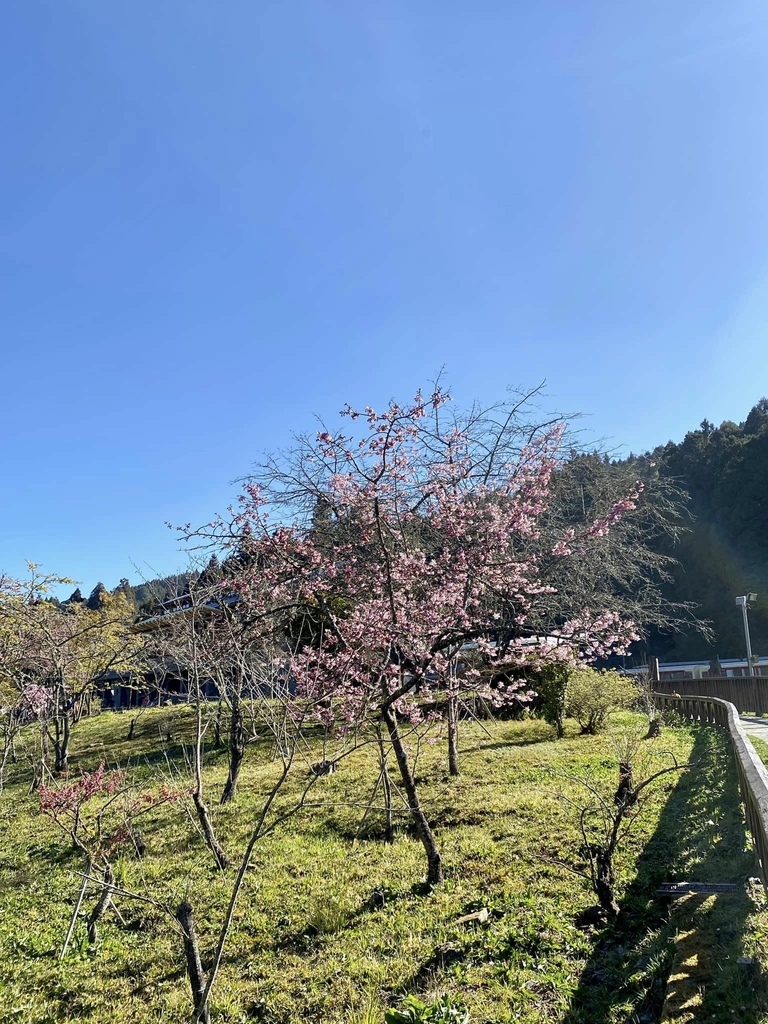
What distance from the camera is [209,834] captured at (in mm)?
5562

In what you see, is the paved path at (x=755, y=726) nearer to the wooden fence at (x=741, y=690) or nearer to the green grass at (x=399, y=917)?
the wooden fence at (x=741, y=690)

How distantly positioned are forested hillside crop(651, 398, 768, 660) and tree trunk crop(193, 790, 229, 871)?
42.1m

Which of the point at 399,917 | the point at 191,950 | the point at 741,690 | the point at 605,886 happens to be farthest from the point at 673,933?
the point at 741,690

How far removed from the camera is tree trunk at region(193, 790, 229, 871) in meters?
5.25

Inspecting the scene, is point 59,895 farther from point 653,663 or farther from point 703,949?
point 653,663

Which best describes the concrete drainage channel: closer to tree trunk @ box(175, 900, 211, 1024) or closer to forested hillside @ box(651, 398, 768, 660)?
tree trunk @ box(175, 900, 211, 1024)

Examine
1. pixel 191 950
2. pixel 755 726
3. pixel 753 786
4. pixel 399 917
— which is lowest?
pixel 755 726

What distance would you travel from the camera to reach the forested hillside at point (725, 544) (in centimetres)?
4372

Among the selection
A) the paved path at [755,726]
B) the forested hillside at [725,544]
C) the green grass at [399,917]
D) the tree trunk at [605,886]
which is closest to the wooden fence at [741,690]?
the paved path at [755,726]

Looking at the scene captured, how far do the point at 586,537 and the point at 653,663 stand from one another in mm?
14537

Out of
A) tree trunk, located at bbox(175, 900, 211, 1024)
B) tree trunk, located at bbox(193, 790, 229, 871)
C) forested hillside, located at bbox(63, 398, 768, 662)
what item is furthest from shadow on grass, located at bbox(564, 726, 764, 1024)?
forested hillside, located at bbox(63, 398, 768, 662)

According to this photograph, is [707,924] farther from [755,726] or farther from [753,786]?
[755,726]

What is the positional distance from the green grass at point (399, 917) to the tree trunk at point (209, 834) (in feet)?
0.41

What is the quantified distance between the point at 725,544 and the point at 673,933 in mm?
47764
